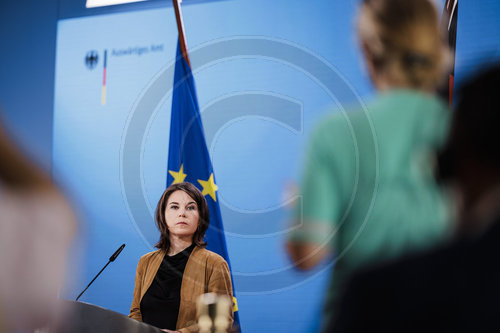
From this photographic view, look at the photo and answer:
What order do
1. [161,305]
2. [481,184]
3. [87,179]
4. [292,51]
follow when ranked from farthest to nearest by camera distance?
[87,179] < [292,51] < [161,305] < [481,184]

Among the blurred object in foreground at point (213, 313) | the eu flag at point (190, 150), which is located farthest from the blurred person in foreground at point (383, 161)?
the eu flag at point (190, 150)

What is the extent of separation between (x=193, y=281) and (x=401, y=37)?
1.08 metres

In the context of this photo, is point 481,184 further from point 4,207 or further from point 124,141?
point 124,141

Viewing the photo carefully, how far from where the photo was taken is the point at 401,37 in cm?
101

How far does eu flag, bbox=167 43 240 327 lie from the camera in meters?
2.24

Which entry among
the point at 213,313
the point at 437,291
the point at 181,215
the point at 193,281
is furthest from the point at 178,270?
the point at 437,291

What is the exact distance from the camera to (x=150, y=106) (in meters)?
2.64

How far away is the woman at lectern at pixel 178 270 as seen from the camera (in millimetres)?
1690

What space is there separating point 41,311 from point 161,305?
43.9 inches

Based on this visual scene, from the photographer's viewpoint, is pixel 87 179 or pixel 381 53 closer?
pixel 381 53

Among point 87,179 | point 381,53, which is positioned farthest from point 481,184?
point 87,179

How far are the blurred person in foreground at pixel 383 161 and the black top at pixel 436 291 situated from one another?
432 millimetres

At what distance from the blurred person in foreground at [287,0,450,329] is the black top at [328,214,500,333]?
0.43 m

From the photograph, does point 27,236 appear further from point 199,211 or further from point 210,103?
point 210,103
